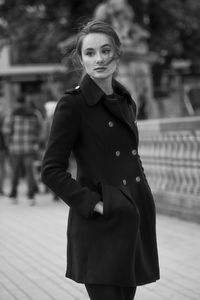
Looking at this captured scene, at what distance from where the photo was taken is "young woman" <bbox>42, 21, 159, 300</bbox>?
135 inches

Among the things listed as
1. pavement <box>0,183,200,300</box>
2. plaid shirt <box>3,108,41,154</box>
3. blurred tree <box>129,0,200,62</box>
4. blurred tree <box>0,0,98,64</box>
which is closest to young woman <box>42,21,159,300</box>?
pavement <box>0,183,200,300</box>

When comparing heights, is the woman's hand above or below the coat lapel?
below

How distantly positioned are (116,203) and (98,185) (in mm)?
125

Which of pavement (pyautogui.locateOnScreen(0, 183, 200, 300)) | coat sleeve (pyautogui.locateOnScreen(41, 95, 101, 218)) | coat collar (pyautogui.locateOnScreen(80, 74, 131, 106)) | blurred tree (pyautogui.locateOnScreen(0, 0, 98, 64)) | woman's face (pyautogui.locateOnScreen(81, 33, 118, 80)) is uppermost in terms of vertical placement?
blurred tree (pyautogui.locateOnScreen(0, 0, 98, 64))

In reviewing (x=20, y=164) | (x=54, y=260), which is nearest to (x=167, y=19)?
(x=20, y=164)

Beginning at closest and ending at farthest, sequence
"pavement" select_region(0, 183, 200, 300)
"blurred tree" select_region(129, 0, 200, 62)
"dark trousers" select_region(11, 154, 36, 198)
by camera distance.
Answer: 1. "pavement" select_region(0, 183, 200, 300)
2. "dark trousers" select_region(11, 154, 36, 198)
3. "blurred tree" select_region(129, 0, 200, 62)

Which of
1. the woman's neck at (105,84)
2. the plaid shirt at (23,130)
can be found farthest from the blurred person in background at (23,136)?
the woman's neck at (105,84)

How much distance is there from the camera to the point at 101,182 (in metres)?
3.46

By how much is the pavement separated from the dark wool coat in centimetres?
238

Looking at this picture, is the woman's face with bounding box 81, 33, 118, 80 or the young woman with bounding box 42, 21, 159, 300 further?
the woman's face with bounding box 81, 33, 118, 80

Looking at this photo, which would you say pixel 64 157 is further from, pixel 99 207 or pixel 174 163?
pixel 174 163

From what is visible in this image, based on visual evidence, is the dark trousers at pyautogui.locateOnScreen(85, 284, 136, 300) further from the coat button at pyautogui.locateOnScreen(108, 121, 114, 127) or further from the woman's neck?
the woman's neck

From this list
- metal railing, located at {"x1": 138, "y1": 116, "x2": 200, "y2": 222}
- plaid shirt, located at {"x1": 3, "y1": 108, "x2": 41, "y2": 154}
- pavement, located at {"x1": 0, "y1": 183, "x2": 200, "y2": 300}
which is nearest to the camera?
pavement, located at {"x1": 0, "y1": 183, "x2": 200, "y2": 300}

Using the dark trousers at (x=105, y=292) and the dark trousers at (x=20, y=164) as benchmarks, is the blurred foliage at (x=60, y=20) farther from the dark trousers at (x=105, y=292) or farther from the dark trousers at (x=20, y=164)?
the dark trousers at (x=105, y=292)
